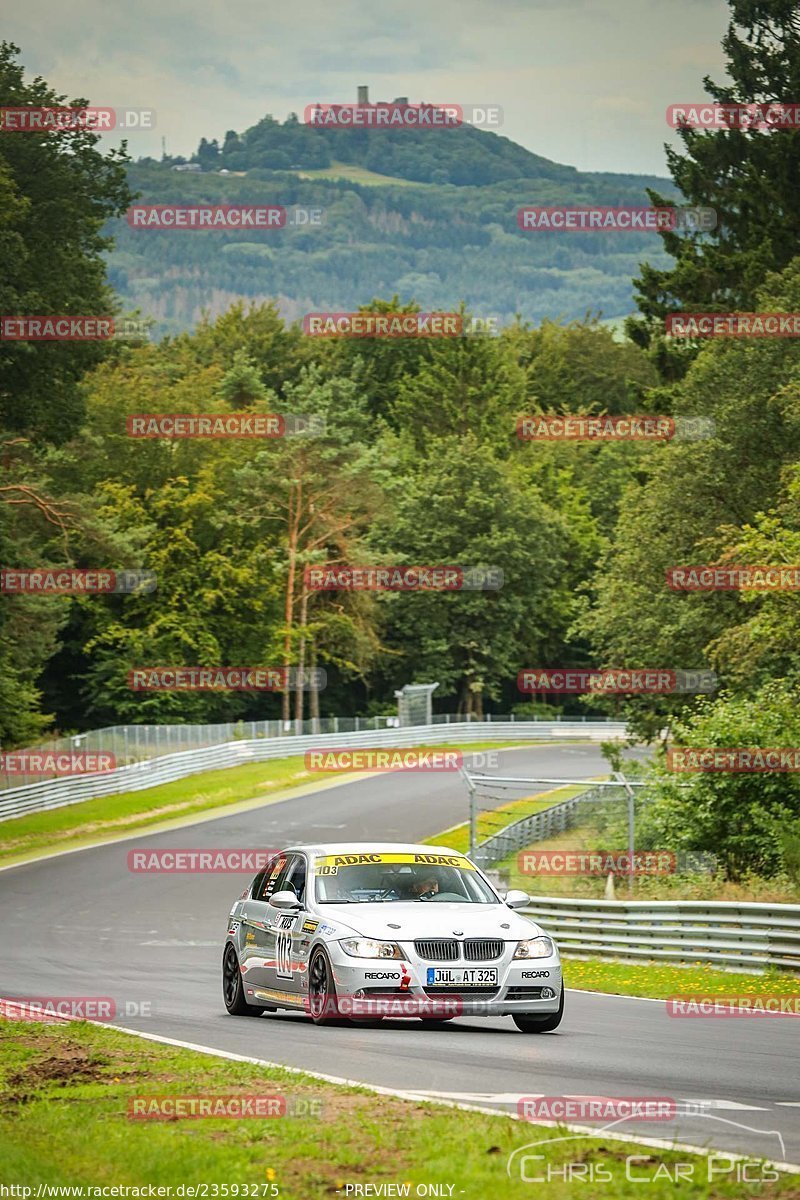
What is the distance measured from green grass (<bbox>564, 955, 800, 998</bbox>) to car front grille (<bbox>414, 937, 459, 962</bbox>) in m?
5.55

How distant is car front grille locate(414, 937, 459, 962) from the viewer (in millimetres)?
13898

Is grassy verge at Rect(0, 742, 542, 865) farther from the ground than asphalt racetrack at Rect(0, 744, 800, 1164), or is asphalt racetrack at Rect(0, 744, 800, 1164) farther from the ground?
asphalt racetrack at Rect(0, 744, 800, 1164)

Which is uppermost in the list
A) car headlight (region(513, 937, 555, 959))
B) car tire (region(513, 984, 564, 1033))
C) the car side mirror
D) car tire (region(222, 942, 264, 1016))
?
the car side mirror

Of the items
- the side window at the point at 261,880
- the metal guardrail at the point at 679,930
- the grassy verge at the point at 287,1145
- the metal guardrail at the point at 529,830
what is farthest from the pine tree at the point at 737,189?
the grassy verge at the point at 287,1145

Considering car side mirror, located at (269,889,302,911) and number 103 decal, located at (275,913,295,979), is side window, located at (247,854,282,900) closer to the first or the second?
number 103 decal, located at (275,913,295,979)

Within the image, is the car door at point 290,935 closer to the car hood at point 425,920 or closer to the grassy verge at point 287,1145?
the car hood at point 425,920

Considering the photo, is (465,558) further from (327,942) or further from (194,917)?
(327,942)

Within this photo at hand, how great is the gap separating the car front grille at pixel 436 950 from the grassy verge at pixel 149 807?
31.8 meters

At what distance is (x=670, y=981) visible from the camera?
2086cm

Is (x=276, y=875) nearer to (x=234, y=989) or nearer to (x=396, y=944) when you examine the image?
(x=234, y=989)

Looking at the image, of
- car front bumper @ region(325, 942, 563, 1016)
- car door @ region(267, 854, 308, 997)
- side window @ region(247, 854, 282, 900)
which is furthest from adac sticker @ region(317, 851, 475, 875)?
car front bumper @ region(325, 942, 563, 1016)

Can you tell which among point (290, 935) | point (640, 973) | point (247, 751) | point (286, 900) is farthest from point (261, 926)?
point (247, 751)

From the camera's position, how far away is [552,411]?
117 metres

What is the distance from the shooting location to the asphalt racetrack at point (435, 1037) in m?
9.98
